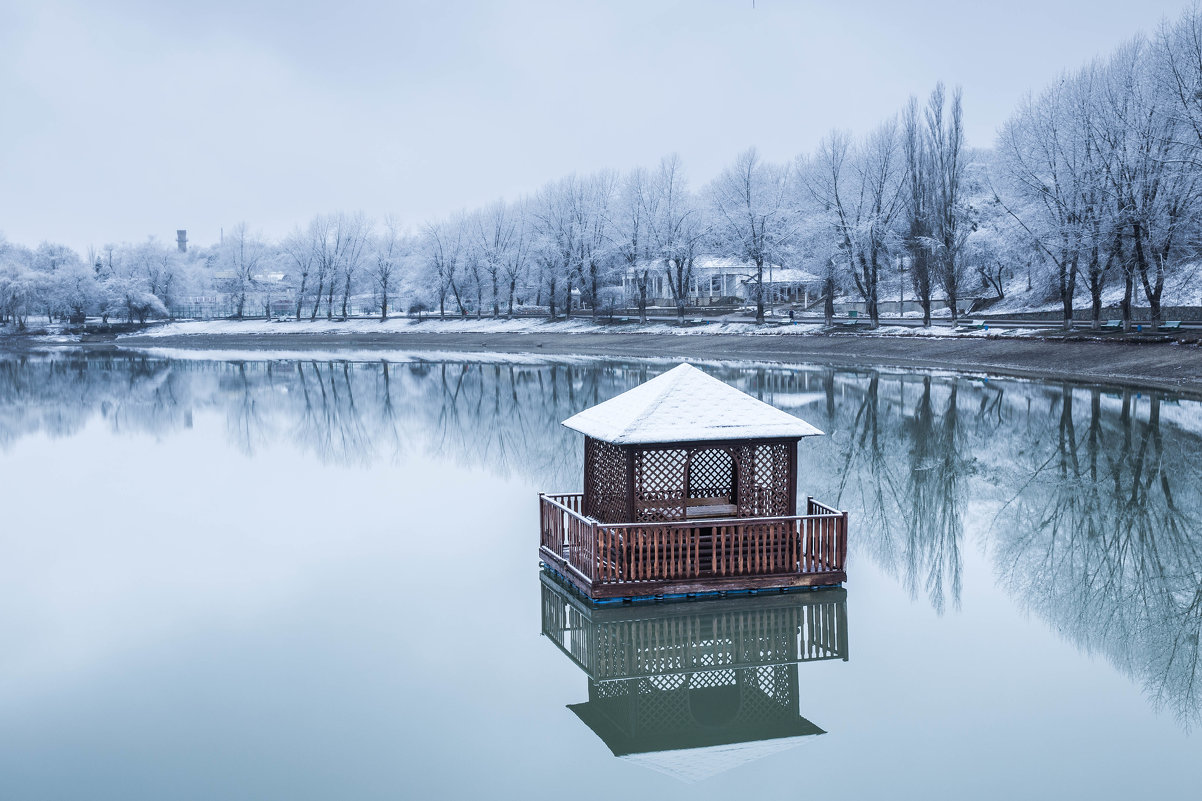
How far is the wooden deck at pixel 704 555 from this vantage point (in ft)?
49.9

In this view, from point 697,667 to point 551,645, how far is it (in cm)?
191

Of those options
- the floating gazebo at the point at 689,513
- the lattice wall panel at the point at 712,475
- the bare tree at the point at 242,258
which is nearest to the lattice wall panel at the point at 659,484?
the floating gazebo at the point at 689,513

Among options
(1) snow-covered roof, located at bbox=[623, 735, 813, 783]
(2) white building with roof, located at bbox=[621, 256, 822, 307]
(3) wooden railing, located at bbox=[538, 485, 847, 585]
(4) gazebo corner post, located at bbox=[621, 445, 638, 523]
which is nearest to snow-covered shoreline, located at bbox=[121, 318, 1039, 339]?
(2) white building with roof, located at bbox=[621, 256, 822, 307]

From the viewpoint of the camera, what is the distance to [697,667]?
1311 centimetres

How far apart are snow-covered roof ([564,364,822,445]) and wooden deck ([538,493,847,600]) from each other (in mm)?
1177

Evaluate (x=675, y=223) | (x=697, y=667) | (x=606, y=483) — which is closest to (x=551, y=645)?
(x=697, y=667)

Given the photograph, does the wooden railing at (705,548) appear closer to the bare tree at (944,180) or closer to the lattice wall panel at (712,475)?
the lattice wall panel at (712,475)

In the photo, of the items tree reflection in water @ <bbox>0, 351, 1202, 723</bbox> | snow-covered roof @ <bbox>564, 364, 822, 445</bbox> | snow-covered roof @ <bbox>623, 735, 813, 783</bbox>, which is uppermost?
snow-covered roof @ <bbox>564, 364, 822, 445</bbox>

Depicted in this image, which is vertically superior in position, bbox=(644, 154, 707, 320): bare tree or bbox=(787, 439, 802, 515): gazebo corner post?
bbox=(644, 154, 707, 320): bare tree

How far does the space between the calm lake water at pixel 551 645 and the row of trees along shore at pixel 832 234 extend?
102 feet

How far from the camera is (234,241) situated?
15500cm

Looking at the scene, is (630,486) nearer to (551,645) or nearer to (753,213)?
(551,645)

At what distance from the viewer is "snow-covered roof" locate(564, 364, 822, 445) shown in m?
15.5

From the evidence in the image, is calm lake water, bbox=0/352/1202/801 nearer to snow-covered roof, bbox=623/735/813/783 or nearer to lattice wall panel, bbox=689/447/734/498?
snow-covered roof, bbox=623/735/813/783
